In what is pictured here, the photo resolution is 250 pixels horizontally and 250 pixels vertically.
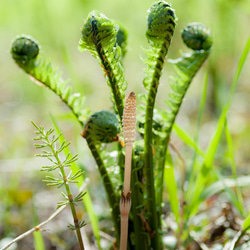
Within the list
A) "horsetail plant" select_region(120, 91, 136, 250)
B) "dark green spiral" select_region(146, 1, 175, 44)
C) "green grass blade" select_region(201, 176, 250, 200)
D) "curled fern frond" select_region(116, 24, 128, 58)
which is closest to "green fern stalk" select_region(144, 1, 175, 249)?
"dark green spiral" select_region(146, 1, 175, 44)

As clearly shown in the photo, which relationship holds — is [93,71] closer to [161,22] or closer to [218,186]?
[218,186]

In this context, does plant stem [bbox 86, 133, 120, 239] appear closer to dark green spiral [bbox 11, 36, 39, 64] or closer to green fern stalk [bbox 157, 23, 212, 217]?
green fern stalk [bbox 157, 23, 212, 217]

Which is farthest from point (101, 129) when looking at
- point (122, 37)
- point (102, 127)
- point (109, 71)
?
point (122, 37)

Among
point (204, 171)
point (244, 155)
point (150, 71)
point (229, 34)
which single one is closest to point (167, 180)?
point (204, 171)

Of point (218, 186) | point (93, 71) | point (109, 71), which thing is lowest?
point (218, 186)

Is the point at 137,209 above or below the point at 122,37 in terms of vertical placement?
below

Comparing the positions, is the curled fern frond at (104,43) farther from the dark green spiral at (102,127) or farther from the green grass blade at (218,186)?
the green grass blade at (218,186)

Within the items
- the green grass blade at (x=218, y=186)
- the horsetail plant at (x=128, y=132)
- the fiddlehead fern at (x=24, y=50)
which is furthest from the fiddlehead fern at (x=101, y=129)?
the green grass blade at (x=218, y=186)

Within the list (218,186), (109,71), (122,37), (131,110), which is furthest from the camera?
(218,186)
